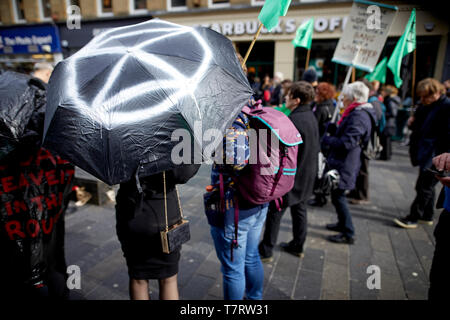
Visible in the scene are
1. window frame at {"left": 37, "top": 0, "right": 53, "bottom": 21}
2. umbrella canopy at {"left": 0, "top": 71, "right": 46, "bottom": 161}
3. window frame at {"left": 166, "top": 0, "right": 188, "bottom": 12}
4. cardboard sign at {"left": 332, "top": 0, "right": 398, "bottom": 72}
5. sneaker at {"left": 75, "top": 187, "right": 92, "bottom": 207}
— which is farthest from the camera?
window frame at {"left": 37, "top": 0, "right": 53, "bottom": 21}

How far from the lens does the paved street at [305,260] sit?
2682 millimetres

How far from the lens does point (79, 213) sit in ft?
13.9

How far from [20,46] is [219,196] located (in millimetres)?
20817

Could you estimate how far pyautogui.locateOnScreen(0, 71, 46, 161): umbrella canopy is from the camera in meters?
1.51

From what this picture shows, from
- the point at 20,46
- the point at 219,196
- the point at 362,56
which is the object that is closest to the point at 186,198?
the point at 219,196

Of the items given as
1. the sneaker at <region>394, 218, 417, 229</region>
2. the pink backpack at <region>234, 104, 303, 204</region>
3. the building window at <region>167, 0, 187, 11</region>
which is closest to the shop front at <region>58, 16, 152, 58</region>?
the building window at <region>167, 0, 187, 11</region>

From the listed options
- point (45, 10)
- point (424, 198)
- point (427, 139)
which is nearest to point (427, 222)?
point (424, 198)

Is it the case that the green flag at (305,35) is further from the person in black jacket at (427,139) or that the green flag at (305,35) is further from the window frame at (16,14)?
the window frame at (16,14)

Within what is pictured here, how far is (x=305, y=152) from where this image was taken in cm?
284

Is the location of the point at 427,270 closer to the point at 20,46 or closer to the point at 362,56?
the point at 362,56

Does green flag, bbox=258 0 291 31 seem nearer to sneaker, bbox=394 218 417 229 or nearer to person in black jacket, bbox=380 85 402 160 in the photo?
sneaker, bbox=394 218 417 229

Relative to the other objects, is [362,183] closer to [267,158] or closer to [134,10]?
[267,158]

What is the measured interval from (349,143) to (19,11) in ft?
69.1

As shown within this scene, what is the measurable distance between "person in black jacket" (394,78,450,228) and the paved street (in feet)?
0.71
